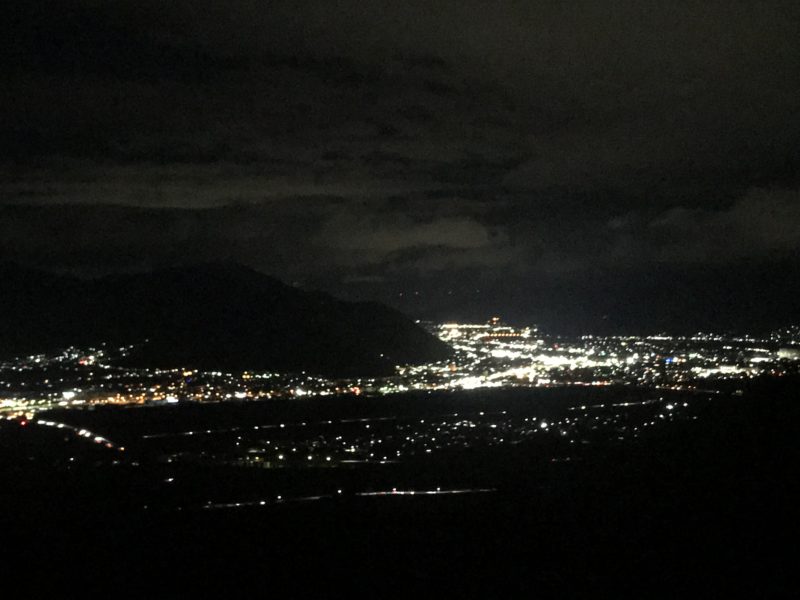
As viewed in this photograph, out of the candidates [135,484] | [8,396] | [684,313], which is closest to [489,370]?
[8,396]

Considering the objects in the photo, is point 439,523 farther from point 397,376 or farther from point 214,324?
point 214,324

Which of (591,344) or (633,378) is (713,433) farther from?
(591,344)

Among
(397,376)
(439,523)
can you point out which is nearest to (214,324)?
(397,376)

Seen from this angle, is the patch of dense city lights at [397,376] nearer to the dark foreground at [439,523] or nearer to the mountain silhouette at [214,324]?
the mountain silhouette at [214,324]


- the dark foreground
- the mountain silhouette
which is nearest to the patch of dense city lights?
the mountain silhouette

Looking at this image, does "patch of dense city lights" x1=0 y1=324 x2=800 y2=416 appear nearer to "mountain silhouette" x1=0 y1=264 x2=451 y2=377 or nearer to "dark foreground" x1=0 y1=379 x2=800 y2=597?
"mountain silhouette" x1=0 y1=264 x2=451 y2=377

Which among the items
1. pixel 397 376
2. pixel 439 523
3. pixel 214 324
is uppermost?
pixel 214 324
